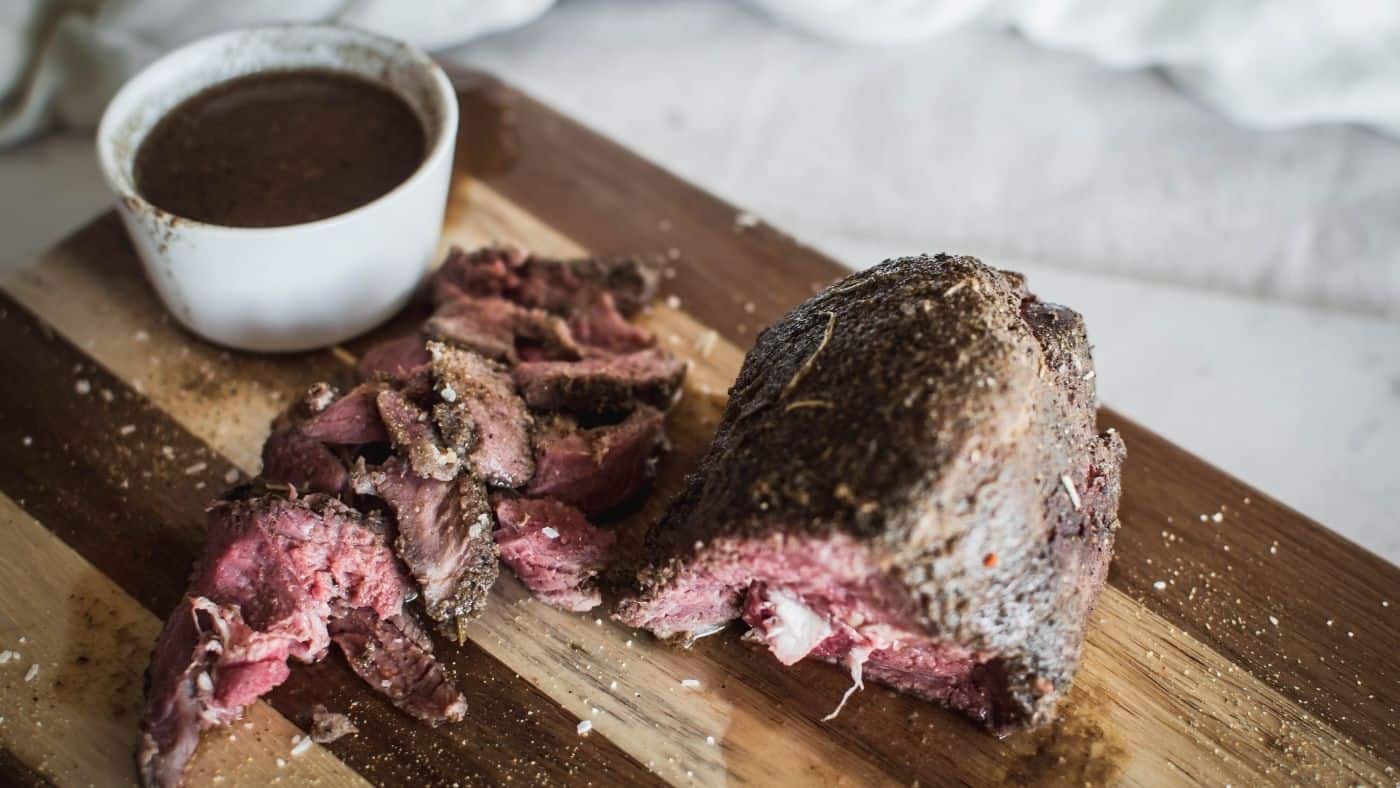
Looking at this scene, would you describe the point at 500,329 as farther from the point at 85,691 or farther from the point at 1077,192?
the point at 1077,192

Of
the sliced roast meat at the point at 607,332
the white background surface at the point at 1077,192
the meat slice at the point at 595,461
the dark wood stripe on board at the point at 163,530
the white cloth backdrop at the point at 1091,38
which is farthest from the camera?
the white cloth backdrop at the point at 1091,38

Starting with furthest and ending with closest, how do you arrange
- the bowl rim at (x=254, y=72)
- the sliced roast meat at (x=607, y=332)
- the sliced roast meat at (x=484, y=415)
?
the sliced roast meat at (x=607, y=332)
the bowl rim at (x=254, y=72)
the sliced roast meat at (x=484, y=415)

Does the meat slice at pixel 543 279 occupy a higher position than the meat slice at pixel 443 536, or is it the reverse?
the meat slice at pixel 543 279

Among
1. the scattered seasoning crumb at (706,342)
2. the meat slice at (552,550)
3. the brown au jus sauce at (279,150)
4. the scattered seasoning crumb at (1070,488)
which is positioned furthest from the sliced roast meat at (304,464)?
the scattered seasoning crumb at (1070,488)

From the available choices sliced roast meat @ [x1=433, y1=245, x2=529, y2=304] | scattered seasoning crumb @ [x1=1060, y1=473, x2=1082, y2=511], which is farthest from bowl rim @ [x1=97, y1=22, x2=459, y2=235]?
scattered seasoning crumb @ [x1=1060, y1=473, x2=1082, y2=511]

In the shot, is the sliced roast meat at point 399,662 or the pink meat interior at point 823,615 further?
the sliced roast meat at point 399,662

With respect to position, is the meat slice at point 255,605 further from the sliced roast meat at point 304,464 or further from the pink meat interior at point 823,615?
the pink meat interior at point 823,615
